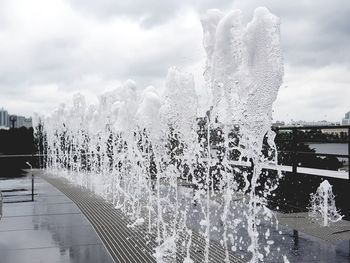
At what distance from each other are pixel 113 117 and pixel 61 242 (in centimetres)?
796

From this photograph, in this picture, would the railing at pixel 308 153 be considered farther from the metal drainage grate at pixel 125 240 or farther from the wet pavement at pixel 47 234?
the wet pavement at pixel 47 234

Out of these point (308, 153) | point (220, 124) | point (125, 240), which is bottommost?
point (125, 240)

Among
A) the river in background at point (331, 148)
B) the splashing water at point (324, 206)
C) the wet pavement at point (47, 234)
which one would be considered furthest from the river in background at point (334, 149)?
the wet pavement at point (47, 234)

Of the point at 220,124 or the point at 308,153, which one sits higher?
the point at 220,124

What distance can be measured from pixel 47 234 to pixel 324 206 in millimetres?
5145

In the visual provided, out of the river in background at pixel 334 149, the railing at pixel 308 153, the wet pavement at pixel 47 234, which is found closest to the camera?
the wet pavement at pixel 47 234

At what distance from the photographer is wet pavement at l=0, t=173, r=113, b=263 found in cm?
626

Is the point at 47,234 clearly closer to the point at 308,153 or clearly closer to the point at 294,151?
the point at 308,153

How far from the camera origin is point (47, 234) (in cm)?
759

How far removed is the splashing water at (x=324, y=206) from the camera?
29.5ft

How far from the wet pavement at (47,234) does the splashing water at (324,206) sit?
400 centimetres

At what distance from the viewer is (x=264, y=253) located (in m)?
6.37

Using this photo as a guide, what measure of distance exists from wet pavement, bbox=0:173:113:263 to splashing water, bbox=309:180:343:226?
157 inches

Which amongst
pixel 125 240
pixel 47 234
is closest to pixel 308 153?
pixel 125 240
